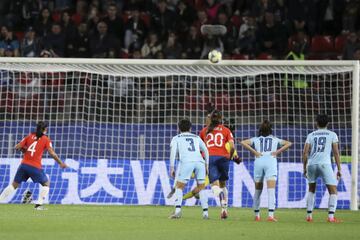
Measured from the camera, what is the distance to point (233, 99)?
23828mm

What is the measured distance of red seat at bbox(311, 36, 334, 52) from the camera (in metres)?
26.4

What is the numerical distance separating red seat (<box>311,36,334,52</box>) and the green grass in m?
7.02

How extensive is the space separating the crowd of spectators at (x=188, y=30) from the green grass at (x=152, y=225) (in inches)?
271

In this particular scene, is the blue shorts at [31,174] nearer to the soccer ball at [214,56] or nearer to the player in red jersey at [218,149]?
the player in red jersey at [218,149]

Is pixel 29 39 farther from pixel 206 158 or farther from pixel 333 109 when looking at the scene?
pixel 206 158

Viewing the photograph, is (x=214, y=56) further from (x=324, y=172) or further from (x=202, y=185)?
(x=324, y=172)

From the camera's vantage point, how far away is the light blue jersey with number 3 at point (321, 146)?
17.5 metres

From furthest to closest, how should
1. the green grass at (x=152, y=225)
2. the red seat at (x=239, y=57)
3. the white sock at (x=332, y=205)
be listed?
the red seat at (x=239, y=57) → the white sock at (x=332, y=205) → the green grass at (x=152, y=225)

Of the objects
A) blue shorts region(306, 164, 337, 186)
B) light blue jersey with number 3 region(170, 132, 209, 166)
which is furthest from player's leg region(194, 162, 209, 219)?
blue shorts region(306, 164, 337, 186)

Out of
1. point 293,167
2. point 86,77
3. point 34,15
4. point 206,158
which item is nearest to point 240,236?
point 206,158

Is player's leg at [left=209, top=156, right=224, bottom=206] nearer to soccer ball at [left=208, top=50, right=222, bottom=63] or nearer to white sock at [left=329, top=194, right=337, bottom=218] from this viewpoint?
white sock at [left=329, top=194, right=337, bottom=218]

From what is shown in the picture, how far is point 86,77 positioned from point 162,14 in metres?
4.77

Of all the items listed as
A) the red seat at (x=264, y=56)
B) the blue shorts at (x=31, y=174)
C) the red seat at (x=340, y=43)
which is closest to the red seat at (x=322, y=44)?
the red seat at (x=340, y=43)

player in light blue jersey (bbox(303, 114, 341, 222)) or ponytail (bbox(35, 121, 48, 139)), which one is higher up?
ponytail (bbox(35, 121, 48, 139))
